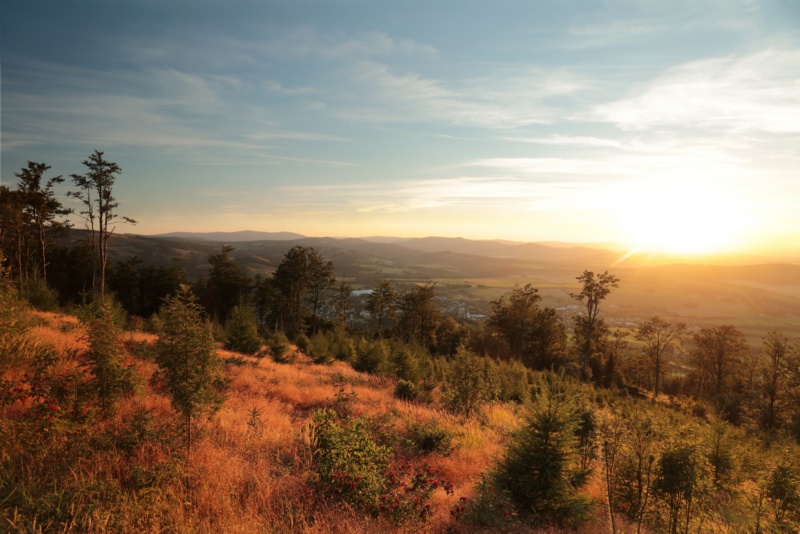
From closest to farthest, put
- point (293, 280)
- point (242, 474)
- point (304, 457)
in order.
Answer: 1. point (242, 474)
2. point (304, 457)
3. point (293, 280)

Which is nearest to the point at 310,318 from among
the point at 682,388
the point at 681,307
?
the point at 682,388

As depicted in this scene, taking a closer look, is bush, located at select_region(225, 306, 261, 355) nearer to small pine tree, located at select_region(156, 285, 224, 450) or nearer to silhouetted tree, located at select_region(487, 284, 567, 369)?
small pine tree, located at select_region(156, 285, 224, 450)

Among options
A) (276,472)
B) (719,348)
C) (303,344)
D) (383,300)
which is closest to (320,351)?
(303,344)

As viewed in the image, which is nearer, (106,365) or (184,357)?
(184,357)

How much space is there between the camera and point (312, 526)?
556cm

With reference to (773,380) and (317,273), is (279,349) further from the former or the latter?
(773,380)

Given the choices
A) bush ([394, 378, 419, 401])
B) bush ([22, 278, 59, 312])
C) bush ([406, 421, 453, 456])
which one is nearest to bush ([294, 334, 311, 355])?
bush ([394, 378, 419, 401])

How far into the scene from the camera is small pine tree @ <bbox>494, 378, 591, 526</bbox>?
6672 mm

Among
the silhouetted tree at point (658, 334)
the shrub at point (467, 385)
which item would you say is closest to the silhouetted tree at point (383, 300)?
the silhouetted tree at point (658, 334)

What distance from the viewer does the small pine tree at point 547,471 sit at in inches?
263

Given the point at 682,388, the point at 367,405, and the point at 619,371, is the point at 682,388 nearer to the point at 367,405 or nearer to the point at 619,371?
the point at 619,371

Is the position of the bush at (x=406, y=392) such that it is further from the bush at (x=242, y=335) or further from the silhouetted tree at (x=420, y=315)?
the silhouetted tree at (x=420, y=315)

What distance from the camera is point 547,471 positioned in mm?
6789

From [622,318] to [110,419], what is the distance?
128 meters
